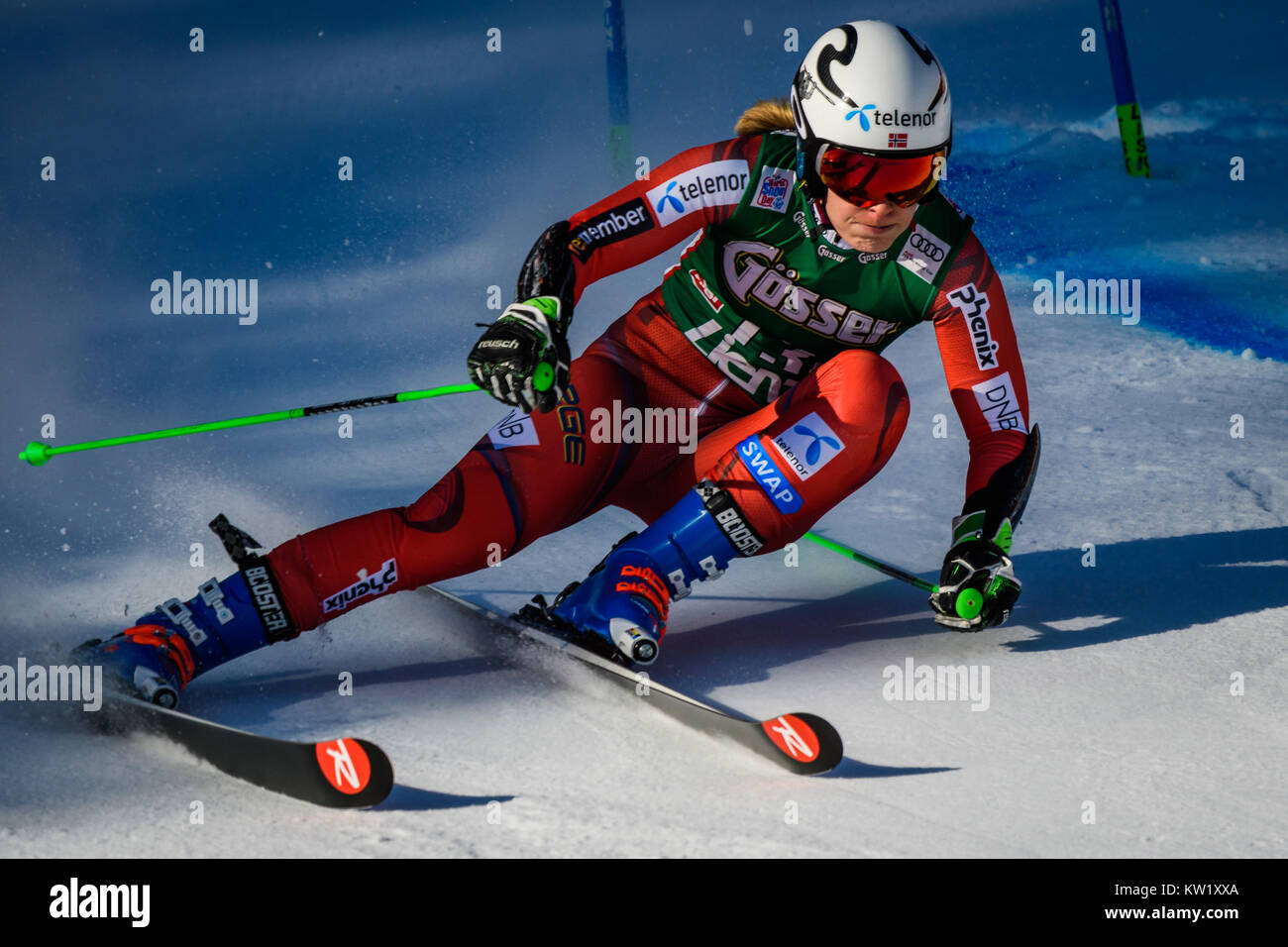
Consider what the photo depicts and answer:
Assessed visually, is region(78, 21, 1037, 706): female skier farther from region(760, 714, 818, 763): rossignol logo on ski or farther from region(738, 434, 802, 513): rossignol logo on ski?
region(760, 714, 818, 763): rossignol logo on ski

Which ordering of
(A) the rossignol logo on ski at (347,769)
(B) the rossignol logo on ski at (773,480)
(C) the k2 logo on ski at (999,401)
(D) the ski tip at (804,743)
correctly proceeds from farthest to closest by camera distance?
1. (C) the k2 logo on ski at (999,401)
2. (B) the rossignol logo on ski at (773,480)
3. (D) the ski tip at (804,743)
4. (A) the rossignol logo on ski at (347,769)

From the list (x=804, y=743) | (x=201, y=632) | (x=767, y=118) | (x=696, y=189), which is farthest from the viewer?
(x=767, y=118)

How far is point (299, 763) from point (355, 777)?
0.36ft

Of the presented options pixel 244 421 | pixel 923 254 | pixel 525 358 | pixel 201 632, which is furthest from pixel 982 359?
pixel 201 632

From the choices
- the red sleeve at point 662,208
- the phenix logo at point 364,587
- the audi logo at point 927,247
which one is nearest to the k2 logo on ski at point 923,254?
the audi logo at point 927,247

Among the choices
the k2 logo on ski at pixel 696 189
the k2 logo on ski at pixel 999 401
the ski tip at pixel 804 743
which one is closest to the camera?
the ski tip at pixel 804 743

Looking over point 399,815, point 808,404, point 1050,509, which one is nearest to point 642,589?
point 808,404

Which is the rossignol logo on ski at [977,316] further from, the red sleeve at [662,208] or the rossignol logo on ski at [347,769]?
the rossignol logo on ski at [347,769]

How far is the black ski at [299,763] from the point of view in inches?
98.5

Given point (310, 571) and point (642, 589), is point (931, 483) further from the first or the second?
point (310, 571)

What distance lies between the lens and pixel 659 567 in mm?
3248

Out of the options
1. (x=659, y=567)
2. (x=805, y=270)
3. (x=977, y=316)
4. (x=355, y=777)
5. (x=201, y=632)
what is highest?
(x=805, y=270)

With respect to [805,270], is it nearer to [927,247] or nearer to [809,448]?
[927,247]

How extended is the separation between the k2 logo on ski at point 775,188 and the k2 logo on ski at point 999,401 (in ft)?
2.10
